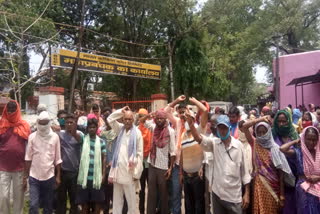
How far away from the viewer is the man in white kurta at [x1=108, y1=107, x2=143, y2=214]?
459cm

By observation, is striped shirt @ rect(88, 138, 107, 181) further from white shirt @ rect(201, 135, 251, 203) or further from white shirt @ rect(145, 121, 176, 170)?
white shirt @ rect(201, 135, 251, 203)

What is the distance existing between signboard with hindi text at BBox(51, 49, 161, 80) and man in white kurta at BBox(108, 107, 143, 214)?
7.41 m

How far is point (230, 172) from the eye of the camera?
12.1 feet

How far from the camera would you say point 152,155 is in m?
5.05

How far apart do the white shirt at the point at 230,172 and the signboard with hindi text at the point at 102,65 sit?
29.0 ft

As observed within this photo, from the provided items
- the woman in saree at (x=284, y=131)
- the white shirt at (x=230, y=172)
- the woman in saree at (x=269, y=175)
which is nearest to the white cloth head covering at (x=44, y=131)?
the white shirt at (x=230, y=172)

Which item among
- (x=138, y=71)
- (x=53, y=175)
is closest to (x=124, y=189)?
(x=53, y=175)

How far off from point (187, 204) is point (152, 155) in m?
0.91

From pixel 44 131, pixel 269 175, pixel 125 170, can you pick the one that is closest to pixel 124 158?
pixel 125 170

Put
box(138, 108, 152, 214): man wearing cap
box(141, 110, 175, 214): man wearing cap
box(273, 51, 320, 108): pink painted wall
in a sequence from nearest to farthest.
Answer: box(141, 110, 175, 214): man wearing cap < box(138, 108, 152, 214): man wearing cap < box(273, 51, 320, 108): pink painted wall

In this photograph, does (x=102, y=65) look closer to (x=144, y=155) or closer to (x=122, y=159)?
(x=144, y=155)

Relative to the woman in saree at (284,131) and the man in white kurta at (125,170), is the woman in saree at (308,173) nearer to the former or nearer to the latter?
the woman in saree at (284,131)

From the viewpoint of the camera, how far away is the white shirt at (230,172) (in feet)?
12.1

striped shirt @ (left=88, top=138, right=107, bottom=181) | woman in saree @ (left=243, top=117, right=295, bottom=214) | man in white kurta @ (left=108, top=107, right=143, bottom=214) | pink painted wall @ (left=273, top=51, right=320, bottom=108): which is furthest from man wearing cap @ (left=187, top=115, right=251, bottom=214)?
pink painted wall @ (left=273, top=51, right=320, bottom=108)
